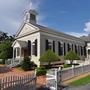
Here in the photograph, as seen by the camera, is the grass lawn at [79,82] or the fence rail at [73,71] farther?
the fence rail at [73,71]

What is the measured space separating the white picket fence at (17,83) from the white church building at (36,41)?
17739mm

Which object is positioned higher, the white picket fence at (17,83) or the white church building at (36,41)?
the white church building at (36,41)

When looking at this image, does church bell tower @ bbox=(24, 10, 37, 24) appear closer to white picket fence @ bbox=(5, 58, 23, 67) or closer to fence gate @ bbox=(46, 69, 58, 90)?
white picket fence @ bbox=(5, 58, 23, 67)

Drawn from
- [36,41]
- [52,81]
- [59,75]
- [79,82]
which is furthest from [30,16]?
[52,81]

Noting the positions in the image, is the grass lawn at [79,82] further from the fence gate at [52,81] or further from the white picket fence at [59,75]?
the fence gate at [52,81]

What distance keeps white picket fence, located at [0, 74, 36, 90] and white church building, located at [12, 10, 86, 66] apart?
1774 cm

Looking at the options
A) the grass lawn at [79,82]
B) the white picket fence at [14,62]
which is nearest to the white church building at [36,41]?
the white picket fence at [14,62]

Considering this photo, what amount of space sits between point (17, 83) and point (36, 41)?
20011mm

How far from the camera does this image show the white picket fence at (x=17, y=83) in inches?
334

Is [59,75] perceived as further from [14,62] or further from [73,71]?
[14,62]

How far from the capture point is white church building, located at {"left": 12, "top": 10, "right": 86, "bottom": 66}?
2878 cm

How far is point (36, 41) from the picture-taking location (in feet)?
95.3

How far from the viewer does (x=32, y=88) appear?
1058cm

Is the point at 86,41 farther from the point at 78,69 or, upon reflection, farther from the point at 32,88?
the point at 32,88
